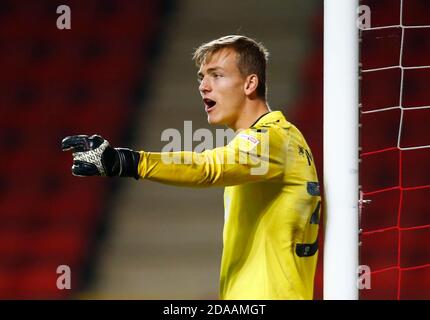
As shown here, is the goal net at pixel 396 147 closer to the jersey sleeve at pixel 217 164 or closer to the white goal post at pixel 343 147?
the white goal post at pixel 343 147

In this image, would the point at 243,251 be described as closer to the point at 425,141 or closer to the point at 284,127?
the point at 284,127

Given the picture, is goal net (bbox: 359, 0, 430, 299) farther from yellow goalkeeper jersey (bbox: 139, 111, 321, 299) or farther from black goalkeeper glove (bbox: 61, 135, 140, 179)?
black goalkeeper glove (bbox: 61, 135, 140, 179)

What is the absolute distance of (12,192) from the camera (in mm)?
4773

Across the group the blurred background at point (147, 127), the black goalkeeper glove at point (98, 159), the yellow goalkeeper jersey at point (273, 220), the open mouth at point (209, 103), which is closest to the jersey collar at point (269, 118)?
the yellow goalkeeper jersey at point (273, 220)

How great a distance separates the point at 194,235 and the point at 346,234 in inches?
107

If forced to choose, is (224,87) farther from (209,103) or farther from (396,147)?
(396,147)

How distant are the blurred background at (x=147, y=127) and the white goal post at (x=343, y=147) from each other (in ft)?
7.95

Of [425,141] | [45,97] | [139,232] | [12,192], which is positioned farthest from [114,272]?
[425,141]

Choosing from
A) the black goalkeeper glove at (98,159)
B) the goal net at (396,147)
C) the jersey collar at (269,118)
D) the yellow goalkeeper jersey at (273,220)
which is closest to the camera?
the black goalkeeper glove at (98,159)

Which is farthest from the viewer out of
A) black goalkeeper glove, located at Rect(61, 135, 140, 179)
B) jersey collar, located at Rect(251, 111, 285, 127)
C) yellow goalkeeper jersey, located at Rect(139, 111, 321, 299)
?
jersey collar, located at Rect(251, 111, 285, 127)

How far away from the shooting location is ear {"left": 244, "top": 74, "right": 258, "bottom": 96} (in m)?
2.19

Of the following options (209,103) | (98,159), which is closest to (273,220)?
(209,103)

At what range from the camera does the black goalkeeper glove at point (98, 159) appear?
71.4 inches

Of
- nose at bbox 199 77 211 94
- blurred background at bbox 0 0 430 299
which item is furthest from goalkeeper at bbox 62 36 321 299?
blurred background at bbox 0 0 430 299
